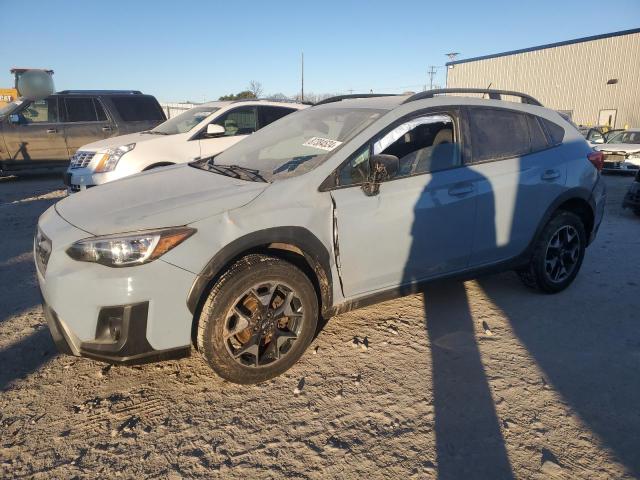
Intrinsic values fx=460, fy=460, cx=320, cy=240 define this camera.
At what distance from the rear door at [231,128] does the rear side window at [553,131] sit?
4.25m

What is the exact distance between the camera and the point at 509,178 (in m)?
3.68

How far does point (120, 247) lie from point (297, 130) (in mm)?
1915

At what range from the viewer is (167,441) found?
2406 mm

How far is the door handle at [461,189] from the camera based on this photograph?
340 centimetres

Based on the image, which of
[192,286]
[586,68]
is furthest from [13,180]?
[586,68]

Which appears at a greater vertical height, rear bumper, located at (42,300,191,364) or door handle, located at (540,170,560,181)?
door handle, located at (540,170,560,181)

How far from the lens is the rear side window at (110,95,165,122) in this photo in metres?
11.1

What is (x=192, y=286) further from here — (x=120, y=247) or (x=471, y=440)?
(x=471, y=440)

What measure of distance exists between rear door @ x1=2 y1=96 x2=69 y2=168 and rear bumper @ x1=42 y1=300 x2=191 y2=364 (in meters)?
9.74

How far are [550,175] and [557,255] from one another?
78cm

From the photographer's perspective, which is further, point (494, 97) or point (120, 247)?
point (494, 97)

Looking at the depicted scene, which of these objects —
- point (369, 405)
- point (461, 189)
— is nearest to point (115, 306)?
point (369, 405)

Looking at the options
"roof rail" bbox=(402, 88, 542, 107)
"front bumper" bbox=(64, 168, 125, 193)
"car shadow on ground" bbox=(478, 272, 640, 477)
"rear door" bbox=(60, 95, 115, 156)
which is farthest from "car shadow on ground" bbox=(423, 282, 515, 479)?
"rear door" bbox=(60, 95, 115, 156)

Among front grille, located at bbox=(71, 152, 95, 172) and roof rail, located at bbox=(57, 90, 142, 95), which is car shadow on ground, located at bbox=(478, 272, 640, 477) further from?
roof rail, located at bbox=(57, 90, 142, 95)
